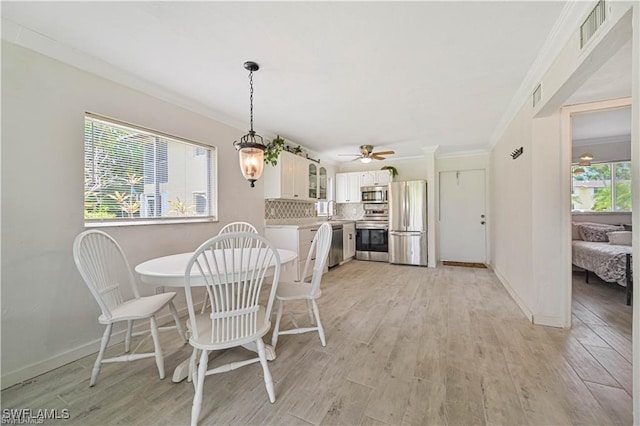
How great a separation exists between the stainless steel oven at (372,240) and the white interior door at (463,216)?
131 cm

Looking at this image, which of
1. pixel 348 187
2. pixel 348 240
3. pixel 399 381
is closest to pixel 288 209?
pixel 348 240

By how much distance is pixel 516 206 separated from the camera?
3111 millimetres

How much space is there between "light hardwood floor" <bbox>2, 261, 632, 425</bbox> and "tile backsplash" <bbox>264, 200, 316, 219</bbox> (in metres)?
2.08

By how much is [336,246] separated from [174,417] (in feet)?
12.3

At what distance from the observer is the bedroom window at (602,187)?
4.76 meters

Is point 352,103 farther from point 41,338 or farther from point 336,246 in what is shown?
point 41,338

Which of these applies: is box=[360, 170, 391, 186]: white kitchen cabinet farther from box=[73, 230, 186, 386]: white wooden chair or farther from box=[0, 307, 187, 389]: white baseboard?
box=[0, 307, 187, 389]: white baseboard

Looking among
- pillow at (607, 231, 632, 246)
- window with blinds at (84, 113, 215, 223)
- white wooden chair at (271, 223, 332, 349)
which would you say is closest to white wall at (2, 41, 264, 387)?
window with blinds at (84, 113, 215, 223)

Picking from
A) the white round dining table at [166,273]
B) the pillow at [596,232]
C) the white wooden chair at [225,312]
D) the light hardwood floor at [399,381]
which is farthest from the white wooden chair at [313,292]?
the pillow at [596,232]

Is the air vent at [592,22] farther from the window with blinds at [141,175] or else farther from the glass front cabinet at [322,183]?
the glass front cabinet at [322,183]

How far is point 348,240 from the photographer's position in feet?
17.8

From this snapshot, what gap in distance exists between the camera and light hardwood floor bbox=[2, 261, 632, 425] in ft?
4.61

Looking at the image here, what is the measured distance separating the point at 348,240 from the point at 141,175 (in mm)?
3879

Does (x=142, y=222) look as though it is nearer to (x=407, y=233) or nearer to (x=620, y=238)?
(x=407, y=233)
